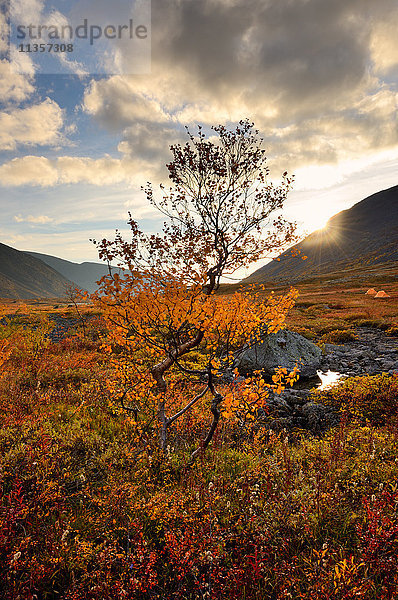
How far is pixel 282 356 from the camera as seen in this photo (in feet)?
53.5

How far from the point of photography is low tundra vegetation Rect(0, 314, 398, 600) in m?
3.52

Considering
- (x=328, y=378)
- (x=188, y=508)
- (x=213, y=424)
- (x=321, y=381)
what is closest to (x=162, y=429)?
(x=213, y=424)

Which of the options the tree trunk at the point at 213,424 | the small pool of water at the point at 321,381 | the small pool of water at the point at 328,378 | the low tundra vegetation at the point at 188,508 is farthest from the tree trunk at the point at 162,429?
the small pool of water at the point at 328,378

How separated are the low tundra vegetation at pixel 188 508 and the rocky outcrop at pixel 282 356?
561cm

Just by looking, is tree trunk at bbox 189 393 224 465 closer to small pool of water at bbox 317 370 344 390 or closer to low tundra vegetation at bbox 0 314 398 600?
low tundra vegetation at bbox 0 314 398 600

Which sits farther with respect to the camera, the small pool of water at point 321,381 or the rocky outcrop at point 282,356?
the rocky outcrop at point 282,356

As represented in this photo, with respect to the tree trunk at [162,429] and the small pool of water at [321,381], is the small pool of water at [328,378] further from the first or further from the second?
the tree trunk at [162,429]

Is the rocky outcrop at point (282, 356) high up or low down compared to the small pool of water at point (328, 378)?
up

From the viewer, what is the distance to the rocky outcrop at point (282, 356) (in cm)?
1588

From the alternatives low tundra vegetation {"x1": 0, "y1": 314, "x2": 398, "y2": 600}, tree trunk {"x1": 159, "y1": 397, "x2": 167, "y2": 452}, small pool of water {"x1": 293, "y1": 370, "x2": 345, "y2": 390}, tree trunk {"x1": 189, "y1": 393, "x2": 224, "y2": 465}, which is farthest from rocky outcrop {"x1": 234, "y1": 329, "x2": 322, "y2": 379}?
tree trunk {"x1": 159, "y1": 397, "x2": 167, "y2": 452}

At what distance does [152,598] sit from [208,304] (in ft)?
14.5

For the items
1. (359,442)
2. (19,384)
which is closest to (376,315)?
(359,442)

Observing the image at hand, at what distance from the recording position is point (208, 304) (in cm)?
568

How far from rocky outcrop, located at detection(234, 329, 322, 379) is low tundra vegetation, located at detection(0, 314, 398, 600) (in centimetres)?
561
